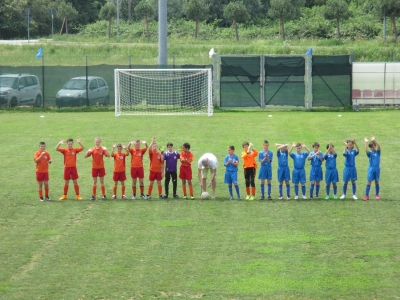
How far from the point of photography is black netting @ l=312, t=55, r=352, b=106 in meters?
37.2

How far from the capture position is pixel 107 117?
34.5 metres

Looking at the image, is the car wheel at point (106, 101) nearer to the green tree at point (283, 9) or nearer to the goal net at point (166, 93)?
the goal net at point (166, 93)

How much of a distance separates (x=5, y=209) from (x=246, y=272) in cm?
759

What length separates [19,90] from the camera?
3803 centimetres

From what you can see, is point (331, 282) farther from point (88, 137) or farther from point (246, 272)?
point (88, 137)

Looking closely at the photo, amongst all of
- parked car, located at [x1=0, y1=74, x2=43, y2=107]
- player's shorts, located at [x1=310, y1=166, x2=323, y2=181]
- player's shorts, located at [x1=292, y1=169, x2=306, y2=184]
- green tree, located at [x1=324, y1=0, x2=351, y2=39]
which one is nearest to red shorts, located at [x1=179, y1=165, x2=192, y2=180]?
player's shorts, located at [x1=292, y1=169, x2=306, y2=184]

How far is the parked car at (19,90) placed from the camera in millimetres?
37938

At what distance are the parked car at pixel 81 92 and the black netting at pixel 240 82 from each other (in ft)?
22.3

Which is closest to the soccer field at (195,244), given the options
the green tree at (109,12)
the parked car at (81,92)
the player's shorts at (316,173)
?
the player's shorts at (316,173)

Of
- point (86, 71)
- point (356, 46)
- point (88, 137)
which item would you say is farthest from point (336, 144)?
point (356, 46)

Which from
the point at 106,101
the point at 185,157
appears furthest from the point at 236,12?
the point at 185,157

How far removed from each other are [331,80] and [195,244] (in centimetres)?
2489

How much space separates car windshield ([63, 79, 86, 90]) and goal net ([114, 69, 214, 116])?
223cm

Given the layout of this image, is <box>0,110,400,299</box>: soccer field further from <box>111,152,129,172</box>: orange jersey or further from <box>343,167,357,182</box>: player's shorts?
<box>111,152,129,172</box>: orange jersey
